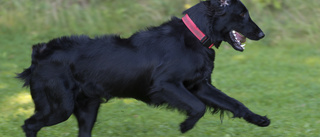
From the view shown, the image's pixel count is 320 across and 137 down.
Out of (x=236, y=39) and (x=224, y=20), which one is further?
(x=236, y=39)

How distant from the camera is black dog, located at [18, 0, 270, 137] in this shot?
4168 millimetres

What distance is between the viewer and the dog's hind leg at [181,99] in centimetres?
412

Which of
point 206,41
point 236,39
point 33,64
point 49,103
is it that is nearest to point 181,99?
point 206,41

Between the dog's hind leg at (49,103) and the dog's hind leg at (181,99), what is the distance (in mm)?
890

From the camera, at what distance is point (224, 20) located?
4320 mm

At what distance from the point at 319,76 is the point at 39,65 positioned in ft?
19.0

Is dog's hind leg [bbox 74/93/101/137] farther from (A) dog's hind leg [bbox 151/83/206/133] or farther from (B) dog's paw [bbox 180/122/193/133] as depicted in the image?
(B) dog's paw [bbox 180/122/193/133]

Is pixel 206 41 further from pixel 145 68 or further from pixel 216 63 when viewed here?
pixel 216 63

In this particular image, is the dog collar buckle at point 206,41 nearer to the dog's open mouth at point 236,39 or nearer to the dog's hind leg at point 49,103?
the dog's open mouth at point 236,39

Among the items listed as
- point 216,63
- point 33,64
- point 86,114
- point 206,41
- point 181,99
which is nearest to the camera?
point 181,99

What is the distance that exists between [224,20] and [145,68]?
3.05 ft

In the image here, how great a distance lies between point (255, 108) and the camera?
6.37 m

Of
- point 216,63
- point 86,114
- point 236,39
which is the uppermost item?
point 216,63

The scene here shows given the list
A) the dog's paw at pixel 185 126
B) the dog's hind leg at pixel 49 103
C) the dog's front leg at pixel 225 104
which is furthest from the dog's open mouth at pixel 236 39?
the dog's hind leg at pixel 49 103
